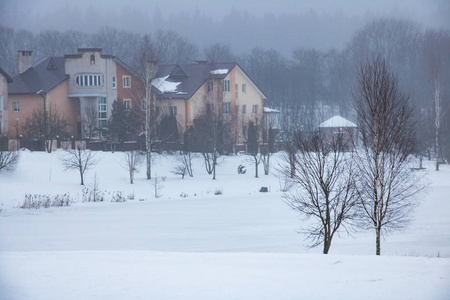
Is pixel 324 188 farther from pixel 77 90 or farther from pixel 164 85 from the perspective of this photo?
pixel 164 85

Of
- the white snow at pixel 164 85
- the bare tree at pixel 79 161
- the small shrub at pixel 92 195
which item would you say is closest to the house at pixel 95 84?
the white snow at pixel 164 85

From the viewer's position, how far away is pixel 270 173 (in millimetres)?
46125

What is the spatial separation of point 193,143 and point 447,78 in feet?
95.6

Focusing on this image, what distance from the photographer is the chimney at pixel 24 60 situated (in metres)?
55.2

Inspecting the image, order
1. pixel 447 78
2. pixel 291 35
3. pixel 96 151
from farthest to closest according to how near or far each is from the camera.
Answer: pixel 291 35 < pixel 447 78 < pixel 96 151

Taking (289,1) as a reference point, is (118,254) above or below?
below

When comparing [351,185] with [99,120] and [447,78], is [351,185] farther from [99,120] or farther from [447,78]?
[447,78]

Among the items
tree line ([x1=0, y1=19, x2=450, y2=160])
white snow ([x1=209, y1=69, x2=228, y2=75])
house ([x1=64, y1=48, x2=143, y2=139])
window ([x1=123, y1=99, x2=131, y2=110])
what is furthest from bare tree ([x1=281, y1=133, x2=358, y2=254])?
tree line ([x1=0, y1=19, x2=450, y2=160])

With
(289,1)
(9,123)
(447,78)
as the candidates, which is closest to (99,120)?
(9,123)

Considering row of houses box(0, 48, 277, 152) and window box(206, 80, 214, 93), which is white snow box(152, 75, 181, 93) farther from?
window box(206, 80, 214, 93)

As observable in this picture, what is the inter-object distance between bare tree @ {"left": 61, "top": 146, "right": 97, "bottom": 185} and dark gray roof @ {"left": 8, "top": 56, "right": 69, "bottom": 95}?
10151 mm

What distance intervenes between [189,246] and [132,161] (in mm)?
19241

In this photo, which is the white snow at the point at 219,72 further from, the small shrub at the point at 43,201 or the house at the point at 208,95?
the small shrub at the point at 43,201

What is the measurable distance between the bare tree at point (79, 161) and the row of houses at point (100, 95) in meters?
6.36
